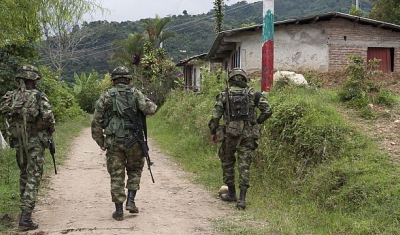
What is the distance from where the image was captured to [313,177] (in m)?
6.57

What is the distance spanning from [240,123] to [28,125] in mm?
2695

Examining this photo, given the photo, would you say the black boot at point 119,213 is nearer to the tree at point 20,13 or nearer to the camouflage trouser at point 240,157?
the camouflage trouser at point 240,157

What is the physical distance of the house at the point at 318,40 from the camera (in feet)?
50.8

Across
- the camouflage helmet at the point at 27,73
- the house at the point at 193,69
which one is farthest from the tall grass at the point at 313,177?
the house at the point at 193,69

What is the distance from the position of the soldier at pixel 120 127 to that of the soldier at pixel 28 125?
62 centimetres

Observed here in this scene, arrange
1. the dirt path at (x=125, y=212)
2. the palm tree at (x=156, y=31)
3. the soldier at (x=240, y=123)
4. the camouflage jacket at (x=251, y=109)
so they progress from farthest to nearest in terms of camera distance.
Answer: the palm tree at (x=156, y=31), the camouflage jacket at (x=251, y=109), the soldier at (x=240, y=123), the dirt path at (x=125, y=212)

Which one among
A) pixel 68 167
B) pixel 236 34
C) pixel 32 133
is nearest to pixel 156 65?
pixel 236 34

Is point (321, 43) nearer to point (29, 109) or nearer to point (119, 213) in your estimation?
point (119, 213)

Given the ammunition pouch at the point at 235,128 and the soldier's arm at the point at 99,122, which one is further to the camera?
the ammunition pouch at the point at 235,128

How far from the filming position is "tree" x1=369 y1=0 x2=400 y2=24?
22.2 m

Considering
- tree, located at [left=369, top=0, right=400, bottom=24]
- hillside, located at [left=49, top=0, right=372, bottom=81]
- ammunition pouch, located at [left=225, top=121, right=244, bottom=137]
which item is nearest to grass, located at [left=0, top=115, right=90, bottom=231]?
ammunition pouch, located at [left=225, top=121, right=244, bottom=137]

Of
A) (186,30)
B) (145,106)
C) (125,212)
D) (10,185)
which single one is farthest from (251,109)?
(186,30)

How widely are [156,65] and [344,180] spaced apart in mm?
24449

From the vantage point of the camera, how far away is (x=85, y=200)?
7020 mm
